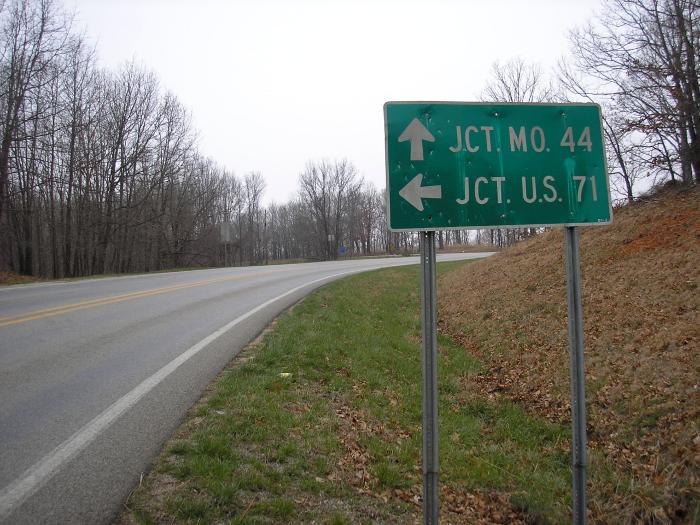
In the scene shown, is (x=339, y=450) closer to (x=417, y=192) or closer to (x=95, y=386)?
(x=417, y=192)

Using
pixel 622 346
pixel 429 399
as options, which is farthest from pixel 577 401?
pixel 622 346

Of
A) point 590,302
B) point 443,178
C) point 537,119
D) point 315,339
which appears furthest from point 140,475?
point 590,302

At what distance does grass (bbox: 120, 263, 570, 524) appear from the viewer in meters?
2.83

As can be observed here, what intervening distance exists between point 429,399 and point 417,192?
0.98 meters

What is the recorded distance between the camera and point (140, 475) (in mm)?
2920

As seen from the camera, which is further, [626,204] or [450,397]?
[626,204]

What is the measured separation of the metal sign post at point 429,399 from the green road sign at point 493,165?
0.25 m

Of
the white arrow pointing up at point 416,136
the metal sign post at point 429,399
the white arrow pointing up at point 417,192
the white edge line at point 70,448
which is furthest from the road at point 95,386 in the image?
the white arrow pointing up at point 416,136

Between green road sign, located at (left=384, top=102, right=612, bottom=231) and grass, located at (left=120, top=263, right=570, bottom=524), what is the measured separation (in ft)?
6.70

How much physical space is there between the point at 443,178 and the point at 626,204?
1517 cm

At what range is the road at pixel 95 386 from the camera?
2.76m

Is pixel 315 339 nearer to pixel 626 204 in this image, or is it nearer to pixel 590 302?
pixel 590 302

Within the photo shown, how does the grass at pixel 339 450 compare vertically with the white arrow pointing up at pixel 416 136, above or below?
below

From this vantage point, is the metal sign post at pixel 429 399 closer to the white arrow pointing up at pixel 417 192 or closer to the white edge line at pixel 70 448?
the white arrow pointing up at pixel 417 192
